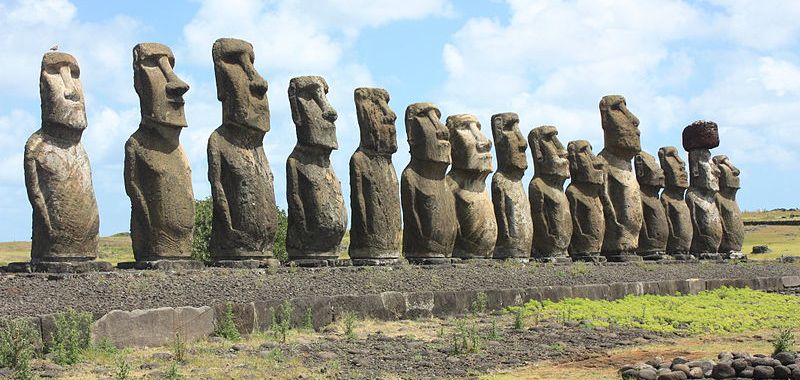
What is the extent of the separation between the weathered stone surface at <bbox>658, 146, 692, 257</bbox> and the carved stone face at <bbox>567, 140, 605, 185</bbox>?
11.0 feet

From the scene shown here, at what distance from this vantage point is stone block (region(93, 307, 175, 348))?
937cm

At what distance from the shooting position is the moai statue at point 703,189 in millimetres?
25297

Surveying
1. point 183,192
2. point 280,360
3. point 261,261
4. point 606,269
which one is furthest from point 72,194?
point 606,269

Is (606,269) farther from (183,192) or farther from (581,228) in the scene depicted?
(183,192)

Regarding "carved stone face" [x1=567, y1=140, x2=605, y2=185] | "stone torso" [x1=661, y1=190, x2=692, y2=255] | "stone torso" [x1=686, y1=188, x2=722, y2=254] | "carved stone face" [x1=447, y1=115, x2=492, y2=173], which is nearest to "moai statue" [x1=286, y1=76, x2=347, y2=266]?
"carved stone face" [x1=447, y1=115, x2=492, y2=173]

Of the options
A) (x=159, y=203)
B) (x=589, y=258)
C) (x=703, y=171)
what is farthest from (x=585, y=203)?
(x=159, y=203)

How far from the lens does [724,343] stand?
1226cm

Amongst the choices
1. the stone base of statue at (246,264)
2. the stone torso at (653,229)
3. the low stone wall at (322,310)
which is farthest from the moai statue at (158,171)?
the stone torso at (653,229)

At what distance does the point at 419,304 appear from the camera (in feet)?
42.4

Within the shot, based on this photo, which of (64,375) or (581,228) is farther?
(581,228)

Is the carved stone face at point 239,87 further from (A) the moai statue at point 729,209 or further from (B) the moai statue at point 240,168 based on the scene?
(A) the moai statue at point 729,209

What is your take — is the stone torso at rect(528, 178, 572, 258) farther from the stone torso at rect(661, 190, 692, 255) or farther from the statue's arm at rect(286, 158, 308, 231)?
the statue's arm at rect(286, 158, 308, 231)

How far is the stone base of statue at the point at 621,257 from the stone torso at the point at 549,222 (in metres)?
1.95

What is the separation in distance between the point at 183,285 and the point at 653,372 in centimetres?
544
